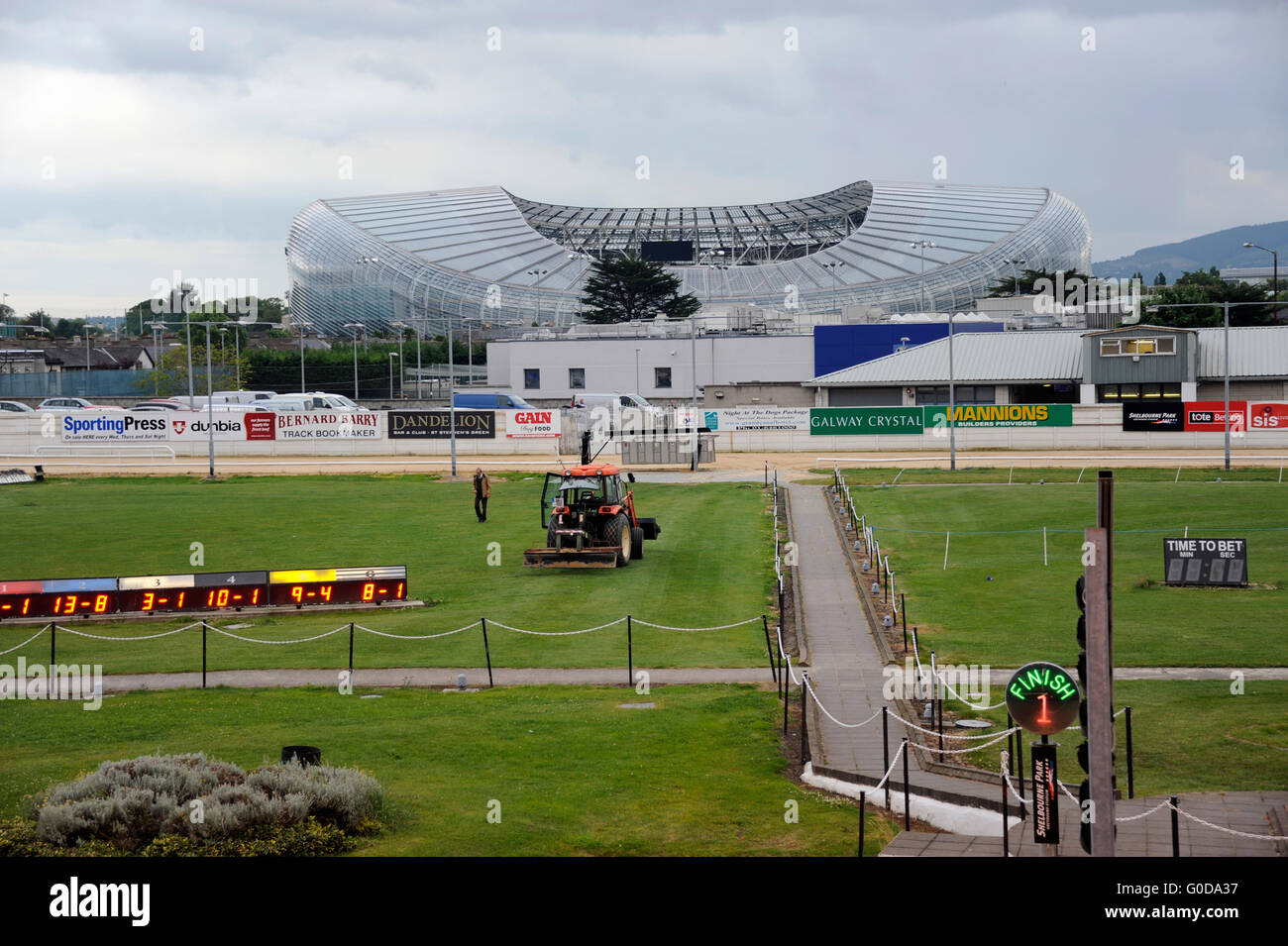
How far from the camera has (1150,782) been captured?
15375mm

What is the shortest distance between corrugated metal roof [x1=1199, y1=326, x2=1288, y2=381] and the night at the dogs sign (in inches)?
2061

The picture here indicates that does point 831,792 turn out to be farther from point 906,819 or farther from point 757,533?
point 757,533

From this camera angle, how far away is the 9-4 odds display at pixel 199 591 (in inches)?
1124

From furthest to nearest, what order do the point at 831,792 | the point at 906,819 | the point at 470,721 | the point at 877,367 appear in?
the point at 877,367, the point at 470,721, the point at 831,792, the point at 906,819

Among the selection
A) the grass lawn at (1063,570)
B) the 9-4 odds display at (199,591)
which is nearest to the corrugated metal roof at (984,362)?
the grass lawn at (1063,570)

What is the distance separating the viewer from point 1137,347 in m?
79.4

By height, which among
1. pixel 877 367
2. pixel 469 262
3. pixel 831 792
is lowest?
pixel 831 792

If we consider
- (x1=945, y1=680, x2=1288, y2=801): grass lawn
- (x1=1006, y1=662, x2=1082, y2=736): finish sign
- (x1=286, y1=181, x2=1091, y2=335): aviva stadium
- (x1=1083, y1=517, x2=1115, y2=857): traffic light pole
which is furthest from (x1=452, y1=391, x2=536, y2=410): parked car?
(x1=1083, y1=517, x2=1115, y2=857): traffic light pole

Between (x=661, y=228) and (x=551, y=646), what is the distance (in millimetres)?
143457

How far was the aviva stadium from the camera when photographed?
143000 mm

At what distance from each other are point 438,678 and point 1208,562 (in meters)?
18.6

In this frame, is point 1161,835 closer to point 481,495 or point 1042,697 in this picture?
point 1042,697

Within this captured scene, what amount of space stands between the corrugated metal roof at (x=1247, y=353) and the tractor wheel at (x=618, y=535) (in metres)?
56.1

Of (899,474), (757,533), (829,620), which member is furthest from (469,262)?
(829,620)
